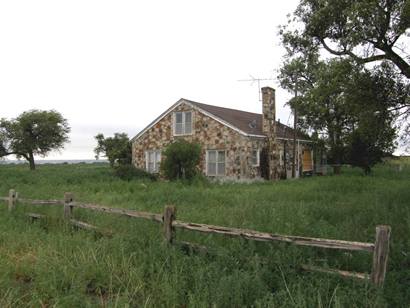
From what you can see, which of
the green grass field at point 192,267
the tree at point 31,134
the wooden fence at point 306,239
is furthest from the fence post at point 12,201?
the tree at point 31,134

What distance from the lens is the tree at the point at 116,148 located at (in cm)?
3488

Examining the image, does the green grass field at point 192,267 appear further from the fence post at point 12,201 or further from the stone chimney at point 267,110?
the stone chimney at point 267,110

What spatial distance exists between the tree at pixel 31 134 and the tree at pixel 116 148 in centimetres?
677

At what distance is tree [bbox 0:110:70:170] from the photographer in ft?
123

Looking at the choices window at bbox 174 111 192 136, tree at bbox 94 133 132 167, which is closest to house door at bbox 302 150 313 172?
window at bbox 174 111 192 136

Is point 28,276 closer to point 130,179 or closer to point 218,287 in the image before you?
point 218,287

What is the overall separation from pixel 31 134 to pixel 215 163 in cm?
2552

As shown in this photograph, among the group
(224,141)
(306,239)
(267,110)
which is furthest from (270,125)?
(306,239)

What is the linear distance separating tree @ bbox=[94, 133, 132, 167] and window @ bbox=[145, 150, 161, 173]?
7.71 m

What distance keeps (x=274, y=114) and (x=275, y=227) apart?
57.6 feet

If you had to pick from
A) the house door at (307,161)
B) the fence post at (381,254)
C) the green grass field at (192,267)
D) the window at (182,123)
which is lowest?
the green grass field at (192,267)

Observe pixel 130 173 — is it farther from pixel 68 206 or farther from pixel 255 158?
pixel 68 206

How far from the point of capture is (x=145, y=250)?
19.4ft

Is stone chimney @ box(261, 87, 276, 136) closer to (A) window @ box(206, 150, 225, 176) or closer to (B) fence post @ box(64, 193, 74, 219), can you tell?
(A) window @ box(206, 150, 225, 176)
